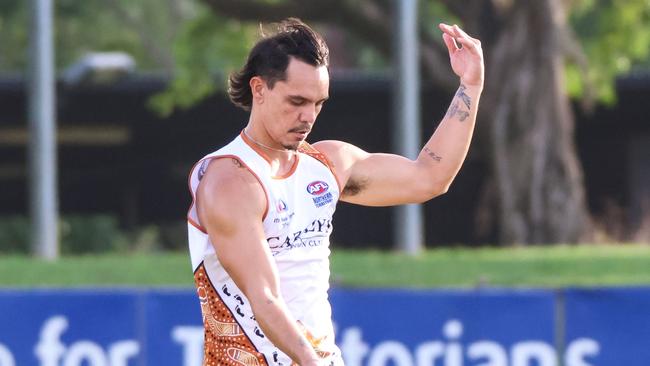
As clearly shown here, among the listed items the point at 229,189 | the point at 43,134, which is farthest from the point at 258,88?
the point at 43,134

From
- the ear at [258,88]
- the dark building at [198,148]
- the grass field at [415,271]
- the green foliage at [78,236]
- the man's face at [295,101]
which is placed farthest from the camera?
the green foliage at [78,236]

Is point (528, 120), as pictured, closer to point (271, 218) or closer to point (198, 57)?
point (198, 57)

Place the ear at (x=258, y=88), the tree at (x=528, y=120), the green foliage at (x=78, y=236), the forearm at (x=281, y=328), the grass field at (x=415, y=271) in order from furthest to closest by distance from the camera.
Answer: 1. the green foliage at (x=78, y=236)
2. the tree at (x=528, y=120)
3. the grass field at (x=415, y=271)
4. the ear at (x=258, y=88)
5. the forearm at (x=281, y=328)

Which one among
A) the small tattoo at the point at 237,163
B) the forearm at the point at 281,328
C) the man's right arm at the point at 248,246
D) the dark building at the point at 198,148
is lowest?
the forearm at the point at 281,328

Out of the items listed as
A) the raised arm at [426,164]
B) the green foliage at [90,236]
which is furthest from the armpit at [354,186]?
the green foliage at [90,236]

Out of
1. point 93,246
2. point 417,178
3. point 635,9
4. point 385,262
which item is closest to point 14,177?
point 93,246

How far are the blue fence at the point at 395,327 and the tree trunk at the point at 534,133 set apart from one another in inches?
408

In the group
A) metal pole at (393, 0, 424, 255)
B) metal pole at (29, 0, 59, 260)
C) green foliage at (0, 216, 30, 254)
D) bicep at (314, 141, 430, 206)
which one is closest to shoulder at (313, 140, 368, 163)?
bicep at (314, 141, 430, 206)

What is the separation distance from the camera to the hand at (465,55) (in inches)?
198

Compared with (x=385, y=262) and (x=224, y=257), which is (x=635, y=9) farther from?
(x=224, y=257)

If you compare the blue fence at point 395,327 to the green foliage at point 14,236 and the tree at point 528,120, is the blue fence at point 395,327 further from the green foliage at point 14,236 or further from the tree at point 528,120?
the green foliage at point 14,236

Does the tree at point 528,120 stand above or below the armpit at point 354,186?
above

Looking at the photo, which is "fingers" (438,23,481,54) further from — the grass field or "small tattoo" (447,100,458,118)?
the grass field

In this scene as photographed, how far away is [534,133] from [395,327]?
10.7 m
